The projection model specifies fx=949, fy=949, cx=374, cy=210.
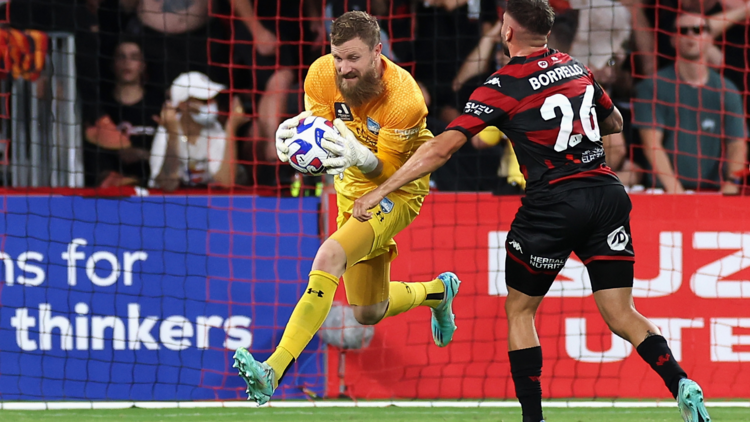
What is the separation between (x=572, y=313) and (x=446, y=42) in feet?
8.62

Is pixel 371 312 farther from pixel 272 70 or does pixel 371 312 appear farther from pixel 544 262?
pixel 272 70

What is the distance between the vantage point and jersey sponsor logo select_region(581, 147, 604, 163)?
4488mm

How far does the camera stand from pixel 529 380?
455cm

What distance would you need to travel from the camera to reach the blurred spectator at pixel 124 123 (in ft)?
25.6

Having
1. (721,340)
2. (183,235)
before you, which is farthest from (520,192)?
(183,235)

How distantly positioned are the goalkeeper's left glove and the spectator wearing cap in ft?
10.9

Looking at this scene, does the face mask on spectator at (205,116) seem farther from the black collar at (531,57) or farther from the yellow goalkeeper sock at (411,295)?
the black collar at (531,57)

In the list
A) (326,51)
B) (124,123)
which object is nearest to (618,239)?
(326,51)

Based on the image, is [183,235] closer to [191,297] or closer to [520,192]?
[191,297]

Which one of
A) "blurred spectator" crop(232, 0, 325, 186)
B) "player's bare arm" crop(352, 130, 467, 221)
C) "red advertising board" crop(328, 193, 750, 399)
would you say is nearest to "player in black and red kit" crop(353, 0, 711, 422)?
"player's bare arm" crop(352, 130, 467, 221)

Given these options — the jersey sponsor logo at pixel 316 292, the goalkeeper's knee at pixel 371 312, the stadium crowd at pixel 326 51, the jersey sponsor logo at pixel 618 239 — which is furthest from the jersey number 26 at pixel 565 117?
the stadium crowd at pixel 326 51

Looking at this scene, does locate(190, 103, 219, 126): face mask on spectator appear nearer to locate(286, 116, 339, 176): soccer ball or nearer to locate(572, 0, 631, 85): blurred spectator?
locate(572, 0, 631, 85): blurred spectator

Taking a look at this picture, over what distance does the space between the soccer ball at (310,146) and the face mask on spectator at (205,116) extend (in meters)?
3.41

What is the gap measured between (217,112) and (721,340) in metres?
4.26
